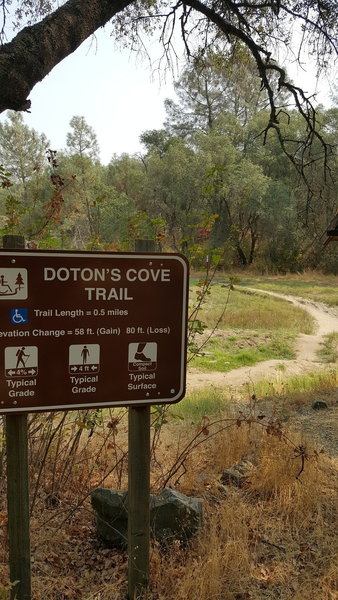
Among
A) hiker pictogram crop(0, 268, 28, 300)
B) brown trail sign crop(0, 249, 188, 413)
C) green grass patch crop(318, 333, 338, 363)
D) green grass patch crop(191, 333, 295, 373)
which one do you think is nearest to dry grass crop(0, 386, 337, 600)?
brown trail sign crop(0, 249, 188, 413)

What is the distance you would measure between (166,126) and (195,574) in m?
48.4

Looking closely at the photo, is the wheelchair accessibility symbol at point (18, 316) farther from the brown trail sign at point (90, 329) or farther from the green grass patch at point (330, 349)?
the green grass patch at point (330, 349)

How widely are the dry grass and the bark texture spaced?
91.3 inches

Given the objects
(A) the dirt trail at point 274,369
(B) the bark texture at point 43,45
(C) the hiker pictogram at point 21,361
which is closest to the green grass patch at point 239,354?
(A) the dirt trail at point 274,369

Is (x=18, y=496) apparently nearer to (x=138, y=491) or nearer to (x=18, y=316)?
(x=138, y=491)

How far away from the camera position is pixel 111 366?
7.14 feet

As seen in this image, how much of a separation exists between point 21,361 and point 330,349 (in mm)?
13861

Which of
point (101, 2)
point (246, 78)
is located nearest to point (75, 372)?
point (101, 2)

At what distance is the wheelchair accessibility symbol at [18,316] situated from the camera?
202 cm

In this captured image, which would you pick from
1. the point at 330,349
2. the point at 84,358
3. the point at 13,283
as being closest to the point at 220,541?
the point at 84,358

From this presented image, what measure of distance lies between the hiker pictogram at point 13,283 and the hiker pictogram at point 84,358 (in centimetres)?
32

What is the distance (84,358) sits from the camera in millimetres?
2131

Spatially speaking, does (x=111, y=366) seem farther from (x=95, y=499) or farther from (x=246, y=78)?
(x=246, y=78)

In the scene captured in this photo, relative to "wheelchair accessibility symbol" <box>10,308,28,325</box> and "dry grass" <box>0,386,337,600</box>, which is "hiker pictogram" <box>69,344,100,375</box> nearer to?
"wheelchair accessibility symbol" <box>10,308,28,325</box>
